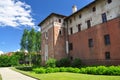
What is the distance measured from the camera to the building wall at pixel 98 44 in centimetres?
2162

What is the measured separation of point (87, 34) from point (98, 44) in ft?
11.7

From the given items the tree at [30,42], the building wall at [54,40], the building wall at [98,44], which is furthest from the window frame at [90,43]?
the tree at [30,42]

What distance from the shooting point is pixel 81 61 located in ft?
93.4

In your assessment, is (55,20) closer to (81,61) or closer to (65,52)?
(65,52)

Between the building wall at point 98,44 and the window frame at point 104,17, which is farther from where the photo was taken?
the window frame at point 104,17

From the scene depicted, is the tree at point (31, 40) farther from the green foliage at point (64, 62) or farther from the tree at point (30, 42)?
the green foliage at point (64, 62)

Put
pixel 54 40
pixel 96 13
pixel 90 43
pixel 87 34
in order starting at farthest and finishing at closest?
pixel 54 40 → pixel 87 34 → pixel 90 43 → pixel 96 13

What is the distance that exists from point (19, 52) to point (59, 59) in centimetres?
3410

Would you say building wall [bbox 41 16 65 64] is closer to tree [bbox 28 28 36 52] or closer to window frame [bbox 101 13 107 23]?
window frame [bbox 101 13 107 23]

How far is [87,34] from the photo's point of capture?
27797mm

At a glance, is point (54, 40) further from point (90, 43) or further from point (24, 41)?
point (24, 41)

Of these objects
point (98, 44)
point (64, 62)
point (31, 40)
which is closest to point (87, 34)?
point (98, 44)

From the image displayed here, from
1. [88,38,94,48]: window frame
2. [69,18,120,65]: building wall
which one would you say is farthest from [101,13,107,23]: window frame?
[88,38,94,48]: window frame

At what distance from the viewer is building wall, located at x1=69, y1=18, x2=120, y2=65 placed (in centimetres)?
2162
